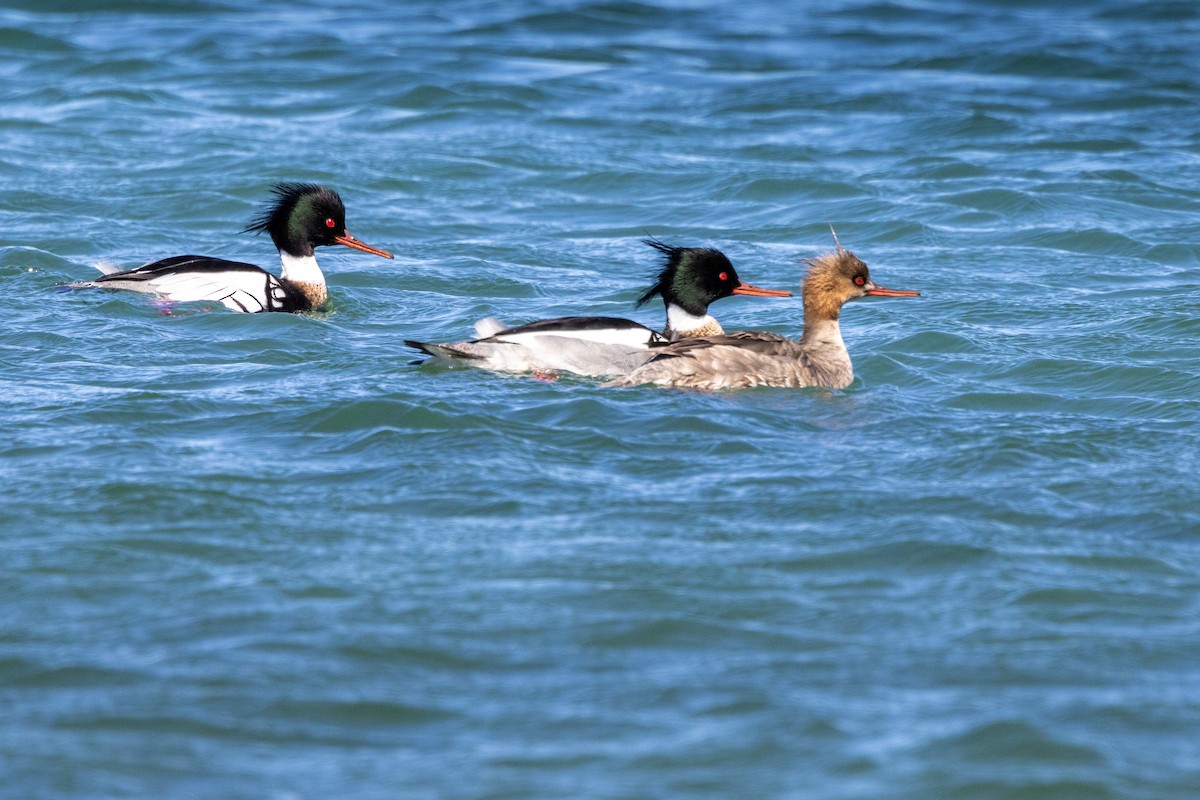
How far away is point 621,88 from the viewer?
18453 millimetres

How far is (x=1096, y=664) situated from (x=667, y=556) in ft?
5.44

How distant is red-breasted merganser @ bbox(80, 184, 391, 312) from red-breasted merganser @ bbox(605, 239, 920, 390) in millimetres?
2985

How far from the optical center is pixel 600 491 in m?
7.12

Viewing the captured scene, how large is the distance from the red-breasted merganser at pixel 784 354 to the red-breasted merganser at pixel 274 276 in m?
2.99

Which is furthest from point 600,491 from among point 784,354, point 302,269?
point 302,269

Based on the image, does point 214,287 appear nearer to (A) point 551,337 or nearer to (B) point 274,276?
(B) point 274,276

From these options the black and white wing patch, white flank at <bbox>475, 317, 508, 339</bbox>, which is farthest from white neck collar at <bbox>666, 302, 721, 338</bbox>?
the black and white wing patch

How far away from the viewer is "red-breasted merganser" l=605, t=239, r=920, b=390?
9.07 meters

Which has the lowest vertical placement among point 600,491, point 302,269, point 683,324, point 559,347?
point 600,491

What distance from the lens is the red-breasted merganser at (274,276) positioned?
10.7 meters

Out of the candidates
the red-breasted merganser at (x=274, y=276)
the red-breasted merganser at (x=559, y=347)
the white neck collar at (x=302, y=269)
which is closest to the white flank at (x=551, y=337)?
the red-breasted merganser at (x=559, y=347)

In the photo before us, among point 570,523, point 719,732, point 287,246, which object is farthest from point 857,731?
point 287,246

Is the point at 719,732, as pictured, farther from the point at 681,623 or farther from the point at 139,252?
the point at 139,252

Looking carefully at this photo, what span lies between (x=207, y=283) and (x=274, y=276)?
30.0 inches
